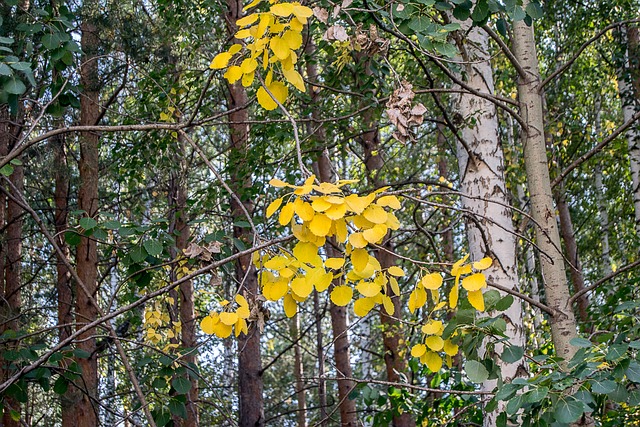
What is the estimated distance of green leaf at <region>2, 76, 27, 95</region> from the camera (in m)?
2.67

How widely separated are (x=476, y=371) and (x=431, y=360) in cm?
22

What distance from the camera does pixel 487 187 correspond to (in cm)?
332

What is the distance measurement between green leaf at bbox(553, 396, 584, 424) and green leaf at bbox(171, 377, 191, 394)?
2.28 metres

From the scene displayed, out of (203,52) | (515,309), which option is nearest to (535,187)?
(515,309)

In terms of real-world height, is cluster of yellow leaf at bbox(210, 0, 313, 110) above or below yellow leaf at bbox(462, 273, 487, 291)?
above

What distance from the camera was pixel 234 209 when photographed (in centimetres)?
612

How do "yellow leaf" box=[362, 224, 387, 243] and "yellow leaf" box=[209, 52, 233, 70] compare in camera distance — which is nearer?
"yellow leaf" box=[362, 224, 387, 243]

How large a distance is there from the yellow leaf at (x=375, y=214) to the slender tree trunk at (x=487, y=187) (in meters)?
1.64

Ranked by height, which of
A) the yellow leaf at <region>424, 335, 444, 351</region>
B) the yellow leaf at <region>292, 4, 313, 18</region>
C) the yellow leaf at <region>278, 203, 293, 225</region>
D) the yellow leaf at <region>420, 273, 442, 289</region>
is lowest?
the yellow leaf at <region>424, 335, 444, 351</region>

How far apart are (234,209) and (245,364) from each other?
128 centimetres

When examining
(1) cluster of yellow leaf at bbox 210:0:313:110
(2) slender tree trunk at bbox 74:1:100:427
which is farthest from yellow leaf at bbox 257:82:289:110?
(2) slender tree trunk at bbox 74:1:100:427

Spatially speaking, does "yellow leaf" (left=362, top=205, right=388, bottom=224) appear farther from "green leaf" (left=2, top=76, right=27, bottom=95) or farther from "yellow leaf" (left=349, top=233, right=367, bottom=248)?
"green leaf" (left=2, top=76, right=27, bottom=95)

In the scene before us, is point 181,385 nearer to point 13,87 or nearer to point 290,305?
point 13,87

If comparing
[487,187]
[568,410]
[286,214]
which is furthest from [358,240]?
[487,187]
